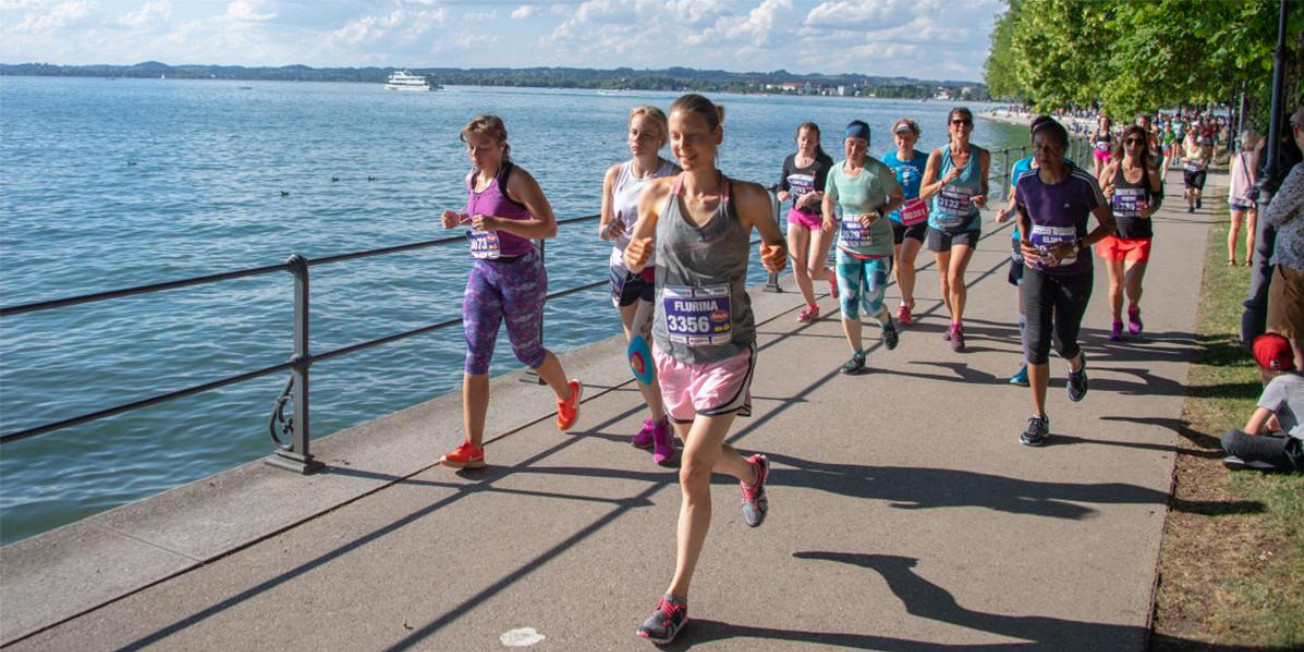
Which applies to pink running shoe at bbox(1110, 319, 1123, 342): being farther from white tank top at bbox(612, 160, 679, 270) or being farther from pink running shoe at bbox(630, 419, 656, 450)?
white tank top at bbox(612, 160, 679, 270)

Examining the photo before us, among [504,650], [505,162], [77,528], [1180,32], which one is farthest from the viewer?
[1180,32]

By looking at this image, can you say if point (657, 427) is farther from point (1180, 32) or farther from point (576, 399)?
point (1180, 32)

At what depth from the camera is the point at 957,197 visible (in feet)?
30.6

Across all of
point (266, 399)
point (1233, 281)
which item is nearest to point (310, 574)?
point (266, 399)

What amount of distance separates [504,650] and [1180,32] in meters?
13.7

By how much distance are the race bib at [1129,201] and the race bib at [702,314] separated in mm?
6161

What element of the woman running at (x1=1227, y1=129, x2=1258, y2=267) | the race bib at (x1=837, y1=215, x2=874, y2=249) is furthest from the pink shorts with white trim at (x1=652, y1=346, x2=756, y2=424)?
the woman running at (x1=1227, y1=129, x2=1258, y2=267)

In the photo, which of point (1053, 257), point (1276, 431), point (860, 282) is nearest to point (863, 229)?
point (860, 282)

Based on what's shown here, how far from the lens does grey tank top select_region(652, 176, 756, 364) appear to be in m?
4.46

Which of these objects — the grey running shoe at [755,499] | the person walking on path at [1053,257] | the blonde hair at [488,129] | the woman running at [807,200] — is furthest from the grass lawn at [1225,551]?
the blonde hair at [488,129]

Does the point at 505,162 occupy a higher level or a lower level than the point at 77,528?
higher

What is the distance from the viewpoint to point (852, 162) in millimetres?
8672

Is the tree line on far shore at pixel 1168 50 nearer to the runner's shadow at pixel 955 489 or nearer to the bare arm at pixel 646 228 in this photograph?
the runner's shadow at pixel 955 489

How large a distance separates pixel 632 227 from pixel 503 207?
72cm
